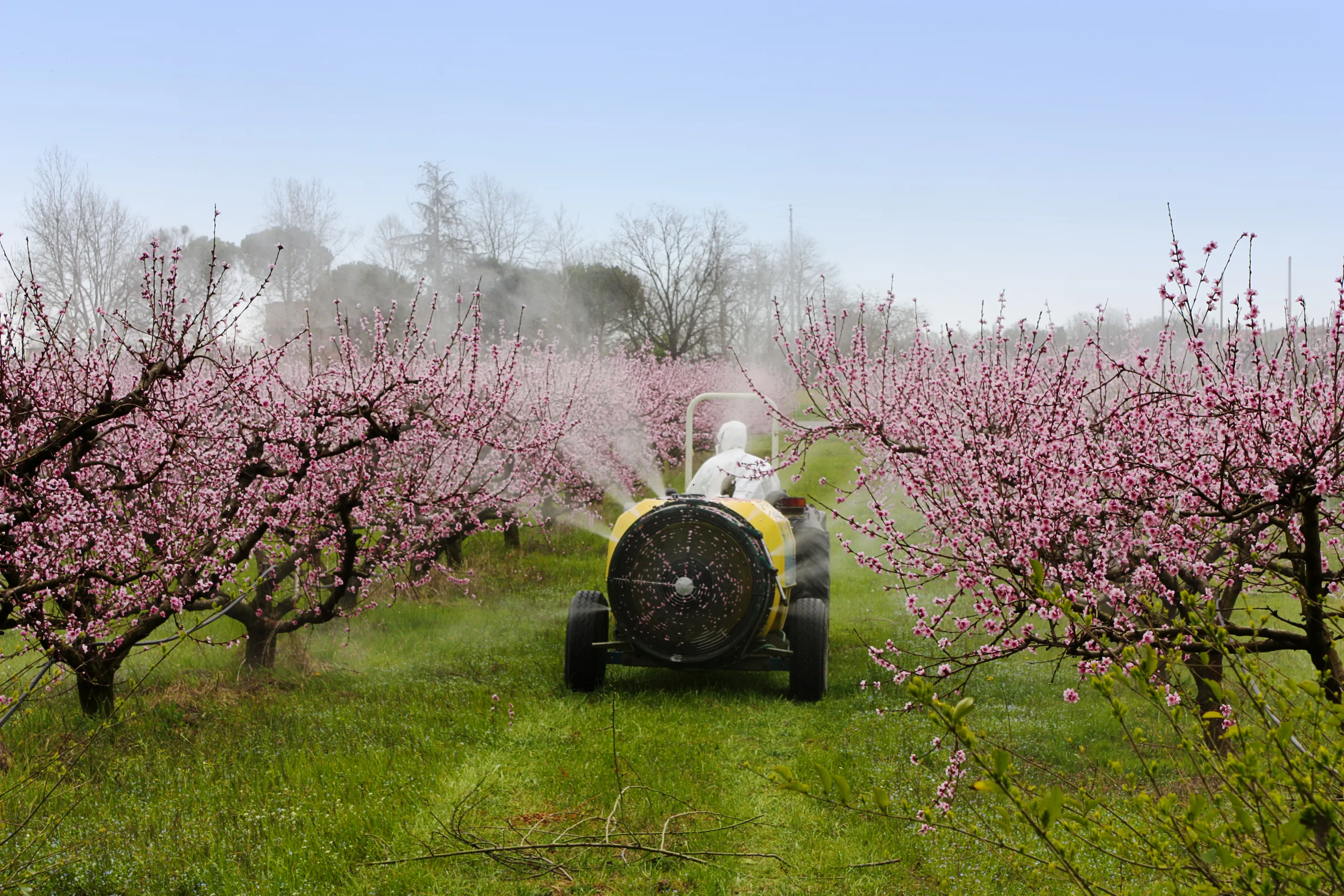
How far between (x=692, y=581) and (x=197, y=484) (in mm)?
3916

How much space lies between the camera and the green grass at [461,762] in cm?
427

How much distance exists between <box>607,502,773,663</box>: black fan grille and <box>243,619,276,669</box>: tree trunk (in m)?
3.12

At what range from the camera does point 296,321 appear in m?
33.6

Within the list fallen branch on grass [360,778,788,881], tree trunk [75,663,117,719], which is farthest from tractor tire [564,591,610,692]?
tree trunk [75,663,117,719]

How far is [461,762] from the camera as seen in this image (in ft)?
19.2

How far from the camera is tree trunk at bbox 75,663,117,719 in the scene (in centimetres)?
636

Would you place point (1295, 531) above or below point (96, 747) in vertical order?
above

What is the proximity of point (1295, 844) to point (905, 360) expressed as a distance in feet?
30.7

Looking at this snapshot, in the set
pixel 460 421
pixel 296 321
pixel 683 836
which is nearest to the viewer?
pixel 683 836

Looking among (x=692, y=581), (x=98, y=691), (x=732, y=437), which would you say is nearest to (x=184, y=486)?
(x=98, y=691)

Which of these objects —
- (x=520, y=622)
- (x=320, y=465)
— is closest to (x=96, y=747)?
(x=320, y=465)

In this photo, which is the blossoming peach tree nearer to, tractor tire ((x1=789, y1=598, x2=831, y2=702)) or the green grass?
the green grass

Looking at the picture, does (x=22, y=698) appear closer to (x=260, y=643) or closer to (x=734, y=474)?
(x=260, y=643)

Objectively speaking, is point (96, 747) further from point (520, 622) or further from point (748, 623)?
point (520, 622)
